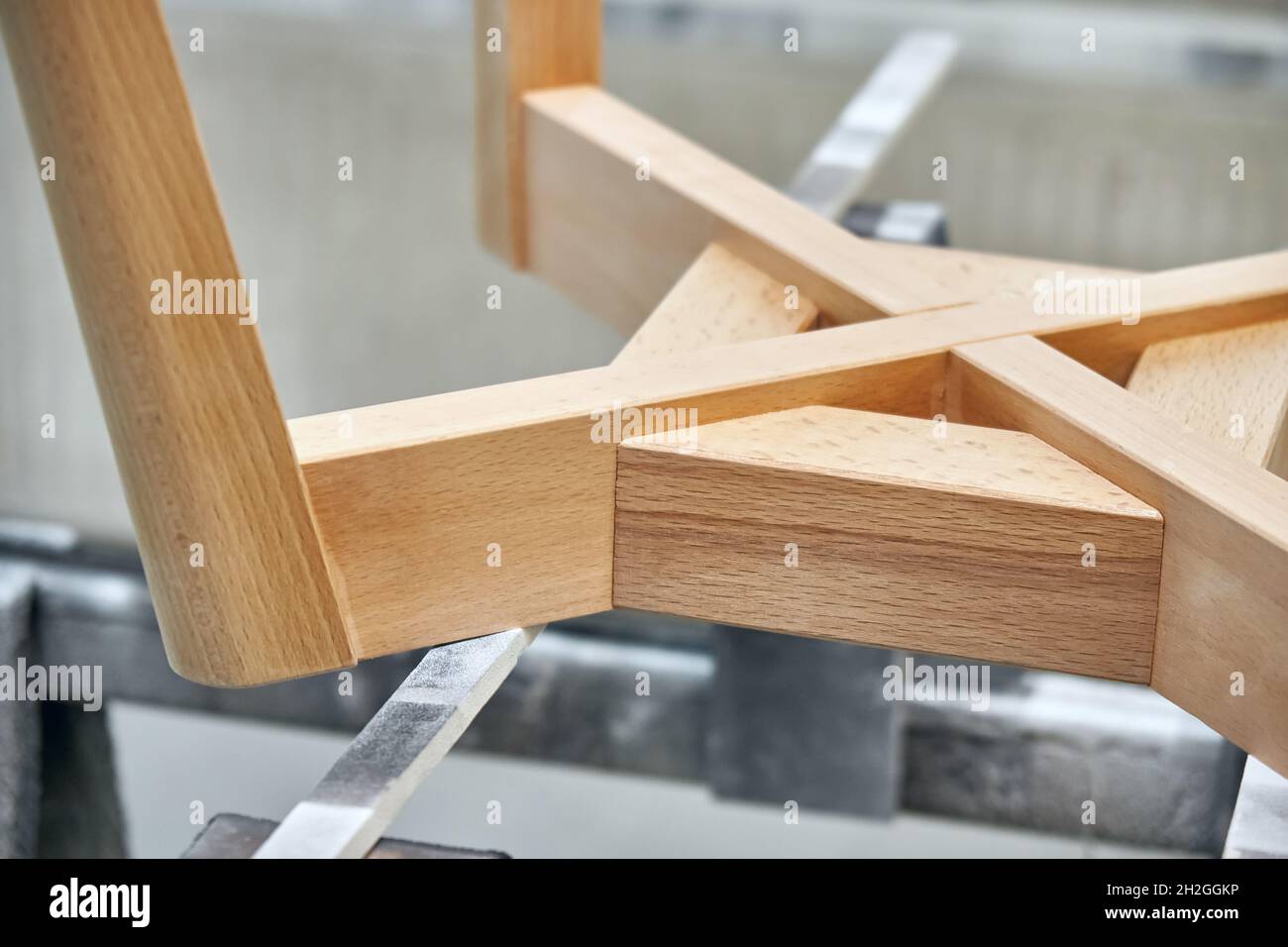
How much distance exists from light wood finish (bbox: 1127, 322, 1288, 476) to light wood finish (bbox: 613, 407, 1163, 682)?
85mm

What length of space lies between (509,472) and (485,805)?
54.9 inches

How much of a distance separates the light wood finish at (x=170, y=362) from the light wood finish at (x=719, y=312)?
19cm

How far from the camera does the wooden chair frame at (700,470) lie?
444 millimetres

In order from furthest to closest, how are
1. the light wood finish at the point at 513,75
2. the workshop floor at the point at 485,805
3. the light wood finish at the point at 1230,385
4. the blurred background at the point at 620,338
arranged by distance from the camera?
the workshop floor at the point at 485,805 → the blurred background at the point at 620,338 → the light wood finish at the point at 513,75 → the light wood finish at the point at 1230,385

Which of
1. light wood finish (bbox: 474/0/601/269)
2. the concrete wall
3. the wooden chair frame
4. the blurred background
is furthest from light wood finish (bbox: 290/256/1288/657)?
the concrete wall

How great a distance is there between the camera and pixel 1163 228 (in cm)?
141

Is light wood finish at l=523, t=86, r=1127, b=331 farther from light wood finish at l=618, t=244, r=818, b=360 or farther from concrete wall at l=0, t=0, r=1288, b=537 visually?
concrete wall at l=0, t=0, r=1288, b=537

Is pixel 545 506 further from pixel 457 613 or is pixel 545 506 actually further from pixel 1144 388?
pixel 1144 388

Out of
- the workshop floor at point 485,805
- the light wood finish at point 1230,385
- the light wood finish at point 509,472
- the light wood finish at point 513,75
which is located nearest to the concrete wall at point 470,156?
the workshop floor at point 485,805

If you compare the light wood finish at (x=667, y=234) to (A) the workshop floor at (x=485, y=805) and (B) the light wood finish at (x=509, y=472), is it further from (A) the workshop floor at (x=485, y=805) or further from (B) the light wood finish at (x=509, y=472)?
(A) the workshop floor at (x=485, y=805)

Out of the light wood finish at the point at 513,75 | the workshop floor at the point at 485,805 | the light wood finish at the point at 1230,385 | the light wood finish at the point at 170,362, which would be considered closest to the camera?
the light wood finish at the point at 170,362

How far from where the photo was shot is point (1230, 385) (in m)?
0.62

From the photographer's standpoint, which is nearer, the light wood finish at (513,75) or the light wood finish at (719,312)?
the light wood finish at (719,312)
